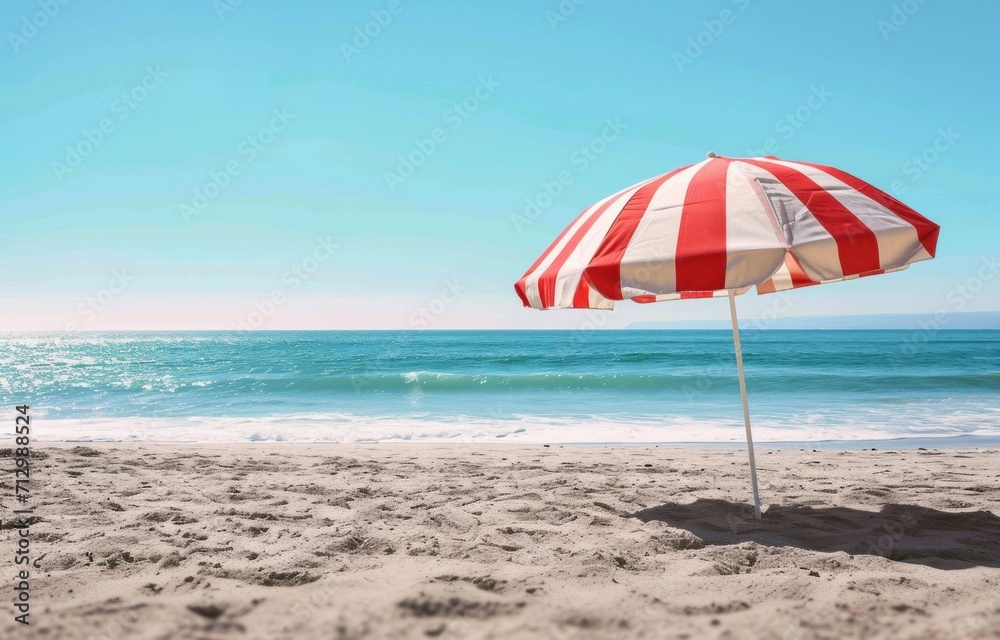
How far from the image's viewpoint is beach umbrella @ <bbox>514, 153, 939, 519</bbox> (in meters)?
2.64

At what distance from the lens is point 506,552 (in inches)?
120

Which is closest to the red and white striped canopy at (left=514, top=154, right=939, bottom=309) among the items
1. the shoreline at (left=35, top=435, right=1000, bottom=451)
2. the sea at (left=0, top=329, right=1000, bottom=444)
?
the shoreline at (left=35, top=435, right=1000, bottom=451)

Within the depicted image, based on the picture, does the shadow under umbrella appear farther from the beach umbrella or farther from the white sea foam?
the white sea foam

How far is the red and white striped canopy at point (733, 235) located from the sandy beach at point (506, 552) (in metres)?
1.33

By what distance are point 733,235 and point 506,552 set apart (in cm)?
198

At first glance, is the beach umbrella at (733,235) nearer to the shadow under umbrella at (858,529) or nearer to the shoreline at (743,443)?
the shadow under umbrella at (858,529)

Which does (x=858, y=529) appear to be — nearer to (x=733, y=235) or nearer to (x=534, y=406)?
(x=733, y=235)

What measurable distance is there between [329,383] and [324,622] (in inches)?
772

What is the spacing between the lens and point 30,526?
11.1ft

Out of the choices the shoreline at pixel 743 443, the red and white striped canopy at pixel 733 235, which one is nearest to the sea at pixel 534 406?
the shoreline at pixel 743 443

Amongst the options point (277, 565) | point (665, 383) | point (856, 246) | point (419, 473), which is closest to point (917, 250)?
point (856, 246)

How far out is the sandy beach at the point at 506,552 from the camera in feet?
6.48

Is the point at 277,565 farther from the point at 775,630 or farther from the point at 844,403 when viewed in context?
the point at 844,403

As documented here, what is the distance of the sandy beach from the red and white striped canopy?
4.37 feet
